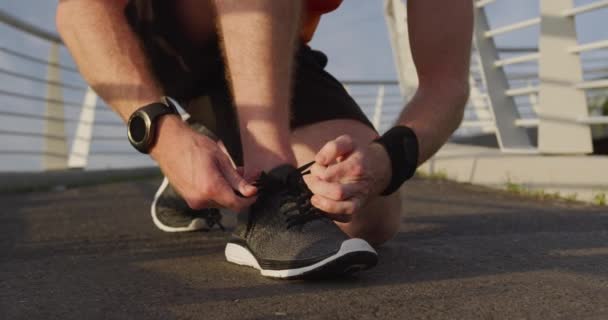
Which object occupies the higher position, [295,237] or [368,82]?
[295,237]

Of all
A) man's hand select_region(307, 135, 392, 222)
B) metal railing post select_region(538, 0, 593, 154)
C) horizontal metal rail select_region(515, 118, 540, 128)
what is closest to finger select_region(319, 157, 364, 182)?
man's hand select_region(307, 135, 392, 222)

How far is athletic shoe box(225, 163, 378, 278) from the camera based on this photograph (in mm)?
1178

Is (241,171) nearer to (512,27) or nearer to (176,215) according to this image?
(176,215)

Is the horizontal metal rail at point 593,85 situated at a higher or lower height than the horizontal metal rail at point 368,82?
higher

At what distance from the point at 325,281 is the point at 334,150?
236 mm

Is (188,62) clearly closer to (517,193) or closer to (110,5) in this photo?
(110,5)

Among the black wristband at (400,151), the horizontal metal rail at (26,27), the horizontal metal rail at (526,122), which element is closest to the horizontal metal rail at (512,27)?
the horizontal metal rail at (526,122)

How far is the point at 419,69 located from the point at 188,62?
1.90 ft

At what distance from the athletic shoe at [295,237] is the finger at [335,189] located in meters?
0.04

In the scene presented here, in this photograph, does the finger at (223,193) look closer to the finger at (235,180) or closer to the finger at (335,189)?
the finger at (235,180)

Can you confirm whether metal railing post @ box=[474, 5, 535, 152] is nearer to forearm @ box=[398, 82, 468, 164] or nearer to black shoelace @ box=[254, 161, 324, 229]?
forearm @ box=[398, 82, 468, 164]

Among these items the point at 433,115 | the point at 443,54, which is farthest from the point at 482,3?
the point at 433,115

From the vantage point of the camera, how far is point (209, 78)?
1.82 meters

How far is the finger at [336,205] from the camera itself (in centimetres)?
120
